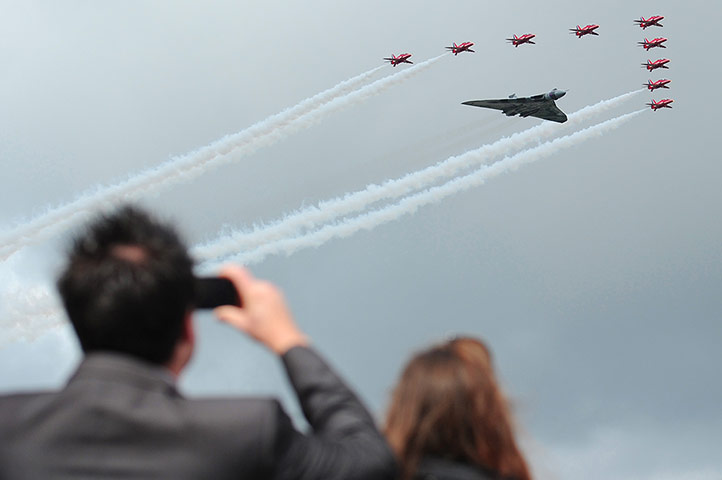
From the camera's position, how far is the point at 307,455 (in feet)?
16.7

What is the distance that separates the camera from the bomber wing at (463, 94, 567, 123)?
324ft

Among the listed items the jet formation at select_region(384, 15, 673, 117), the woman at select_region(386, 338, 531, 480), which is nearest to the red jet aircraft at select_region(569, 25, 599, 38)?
the jet formation at select_region(384, 15, 673, 117)

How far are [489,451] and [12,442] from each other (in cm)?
368

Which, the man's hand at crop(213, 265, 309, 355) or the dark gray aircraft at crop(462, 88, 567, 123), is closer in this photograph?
the man's hand at crop(213, 265, 309, 355)

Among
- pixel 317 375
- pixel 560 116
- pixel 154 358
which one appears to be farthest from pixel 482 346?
pixel 560 116

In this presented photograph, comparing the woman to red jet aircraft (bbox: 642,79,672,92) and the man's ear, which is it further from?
red jet aircraft (bbox: 642,79,672,92)

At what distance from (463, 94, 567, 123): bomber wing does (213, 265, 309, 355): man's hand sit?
313 ft

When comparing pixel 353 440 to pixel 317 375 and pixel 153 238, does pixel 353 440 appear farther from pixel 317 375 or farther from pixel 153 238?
pixel 153 238

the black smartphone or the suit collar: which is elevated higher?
the black smartphone

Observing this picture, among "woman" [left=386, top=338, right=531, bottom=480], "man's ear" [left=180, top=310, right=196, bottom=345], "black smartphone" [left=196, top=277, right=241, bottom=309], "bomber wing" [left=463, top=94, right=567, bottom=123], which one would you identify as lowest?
"woman" [left=386, top=338, right=531, bottom=480]

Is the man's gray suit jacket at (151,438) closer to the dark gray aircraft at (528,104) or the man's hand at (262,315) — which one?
the man's hand at (262,315)

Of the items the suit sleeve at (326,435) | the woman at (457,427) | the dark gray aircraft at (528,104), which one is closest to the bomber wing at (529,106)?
the dark gray aircraft at (528,104)

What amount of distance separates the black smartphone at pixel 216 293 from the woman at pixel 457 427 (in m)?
1.81

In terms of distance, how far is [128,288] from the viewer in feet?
17.3
